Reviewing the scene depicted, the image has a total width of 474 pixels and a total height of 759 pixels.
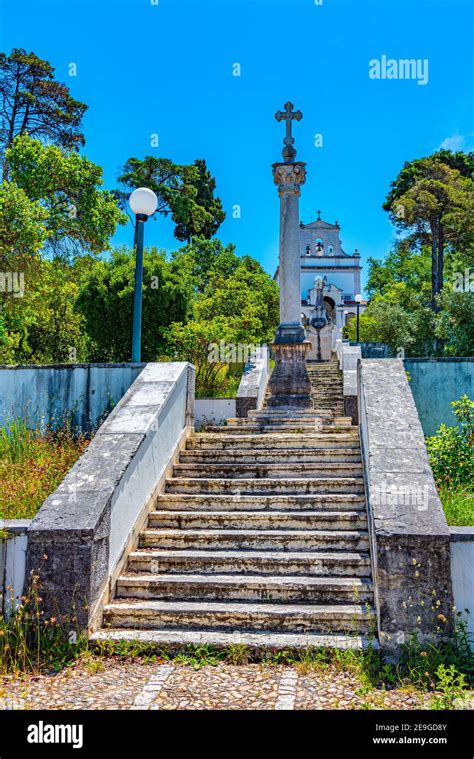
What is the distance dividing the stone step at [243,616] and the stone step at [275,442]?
2.73 meters

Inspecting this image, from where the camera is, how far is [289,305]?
13.0m

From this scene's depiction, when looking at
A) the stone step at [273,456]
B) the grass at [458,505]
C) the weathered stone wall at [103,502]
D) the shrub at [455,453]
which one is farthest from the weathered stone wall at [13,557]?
the shrub at [455,453]

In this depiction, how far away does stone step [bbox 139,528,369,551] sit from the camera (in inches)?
221

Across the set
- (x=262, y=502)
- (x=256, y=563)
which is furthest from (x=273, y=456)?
(x=256, y=563)

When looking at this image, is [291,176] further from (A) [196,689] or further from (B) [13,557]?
(A) [196,689]

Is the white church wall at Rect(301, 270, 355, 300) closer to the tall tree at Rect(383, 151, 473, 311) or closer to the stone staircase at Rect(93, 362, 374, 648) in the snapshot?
the tall tree at Rect(383, 151, 473, 311)

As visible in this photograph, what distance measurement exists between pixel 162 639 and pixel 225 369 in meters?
8.37

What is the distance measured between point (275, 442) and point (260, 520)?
1.70 metres

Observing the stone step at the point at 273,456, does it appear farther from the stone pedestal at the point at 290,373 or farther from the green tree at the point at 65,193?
the green tree at the point at 65,193

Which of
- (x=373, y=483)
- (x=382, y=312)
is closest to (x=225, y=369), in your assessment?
(x=373, y=483)

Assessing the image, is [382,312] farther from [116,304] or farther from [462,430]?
[462,430]

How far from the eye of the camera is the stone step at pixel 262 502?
243 inches

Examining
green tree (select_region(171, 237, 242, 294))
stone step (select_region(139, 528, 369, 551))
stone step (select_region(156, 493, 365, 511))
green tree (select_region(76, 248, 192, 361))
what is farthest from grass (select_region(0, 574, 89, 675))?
green tree (select_region(171, 237, 242, 294))

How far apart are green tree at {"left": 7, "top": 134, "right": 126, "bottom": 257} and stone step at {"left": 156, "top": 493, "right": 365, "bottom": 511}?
13.5m
